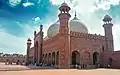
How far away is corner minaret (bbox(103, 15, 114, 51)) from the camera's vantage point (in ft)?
93.3

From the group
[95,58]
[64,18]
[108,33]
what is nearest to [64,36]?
[64,18]

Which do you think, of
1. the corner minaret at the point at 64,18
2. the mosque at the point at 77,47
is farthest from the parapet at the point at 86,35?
the corner minaret at the point at 64,18

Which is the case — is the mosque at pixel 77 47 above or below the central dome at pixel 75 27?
below

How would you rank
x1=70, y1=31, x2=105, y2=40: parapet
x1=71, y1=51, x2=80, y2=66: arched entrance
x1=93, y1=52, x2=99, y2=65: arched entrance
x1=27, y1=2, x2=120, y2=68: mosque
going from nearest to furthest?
x1=27, y1=2, x2=120, y2=68: mosque < x1=70, y1=31, x2=105, y2=40: parapet < x1=71, y1=51, x2=80, y2=66: arched entrance < x1=93, y1=52, x2=99, y2=65: arched entrance

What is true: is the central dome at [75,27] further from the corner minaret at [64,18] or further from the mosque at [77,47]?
the corner minaret at [64,18]

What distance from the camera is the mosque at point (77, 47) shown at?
2298cm

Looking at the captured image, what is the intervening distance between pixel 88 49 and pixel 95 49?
149 centimetres

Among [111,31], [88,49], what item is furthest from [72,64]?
[111,31]

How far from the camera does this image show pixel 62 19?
23.8 meters

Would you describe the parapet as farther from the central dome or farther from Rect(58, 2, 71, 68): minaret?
the central dome

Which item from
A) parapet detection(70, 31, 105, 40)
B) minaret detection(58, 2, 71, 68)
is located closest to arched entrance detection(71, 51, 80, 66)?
parapet detection(70, 31, 105, 40)

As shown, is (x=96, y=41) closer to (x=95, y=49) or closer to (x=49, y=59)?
(x=95, y=49)

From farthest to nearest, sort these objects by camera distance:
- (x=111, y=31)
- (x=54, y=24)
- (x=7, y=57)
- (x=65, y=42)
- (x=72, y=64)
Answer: (x=7, y=57) → (x=54, y=24) → (x=111, y=31) → (x=72, y=64) → (x=65, y=42)

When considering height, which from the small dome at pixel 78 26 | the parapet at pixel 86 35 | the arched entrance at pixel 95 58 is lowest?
the arched entrance at pixel 95 58
